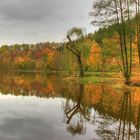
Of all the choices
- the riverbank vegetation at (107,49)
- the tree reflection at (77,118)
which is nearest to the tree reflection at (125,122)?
the tree reflection at (77,118)

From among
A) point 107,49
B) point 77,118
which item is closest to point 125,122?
point 77,118

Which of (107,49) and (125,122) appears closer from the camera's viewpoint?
(125,122)

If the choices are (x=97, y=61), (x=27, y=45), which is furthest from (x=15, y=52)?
(x=97, y=61)

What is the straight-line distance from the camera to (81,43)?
5994 centimetres

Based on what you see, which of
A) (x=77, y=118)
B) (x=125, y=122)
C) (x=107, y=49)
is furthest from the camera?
(x=107, y=49)

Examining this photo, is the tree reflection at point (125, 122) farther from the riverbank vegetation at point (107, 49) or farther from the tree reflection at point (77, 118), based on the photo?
the riverbank vegetation at point (107, 49)

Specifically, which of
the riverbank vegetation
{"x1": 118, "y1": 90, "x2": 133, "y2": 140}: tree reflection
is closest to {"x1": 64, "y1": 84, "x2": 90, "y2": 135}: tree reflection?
{"x1": 118, "y1": 90, "x2": 133, "y2": 140}: tree reflection

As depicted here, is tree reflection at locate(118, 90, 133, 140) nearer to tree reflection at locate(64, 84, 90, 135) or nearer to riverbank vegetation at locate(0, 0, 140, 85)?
tree reflection at locate(64, 84, 90, 135)

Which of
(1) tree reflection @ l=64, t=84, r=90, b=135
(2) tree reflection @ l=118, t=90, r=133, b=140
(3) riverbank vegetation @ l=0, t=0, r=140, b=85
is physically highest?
(3) riverbank vegetation @ l=0, t=0, r=140, b=85

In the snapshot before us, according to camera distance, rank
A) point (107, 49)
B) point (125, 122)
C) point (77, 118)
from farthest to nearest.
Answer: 1. point (107, 49)
2. point (77, 118)
3. point (125, 122)

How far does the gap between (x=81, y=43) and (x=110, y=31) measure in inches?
1088

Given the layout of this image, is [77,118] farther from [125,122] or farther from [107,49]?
[107,49]

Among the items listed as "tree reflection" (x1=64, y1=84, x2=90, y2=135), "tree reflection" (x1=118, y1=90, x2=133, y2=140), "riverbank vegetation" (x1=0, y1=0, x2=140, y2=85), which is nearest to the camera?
"tree reflection" (x1=118, y1=90, x2=133, y2=140)

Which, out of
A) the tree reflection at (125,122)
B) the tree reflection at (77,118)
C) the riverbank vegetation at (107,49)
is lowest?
the tree reflection at (77,118)
